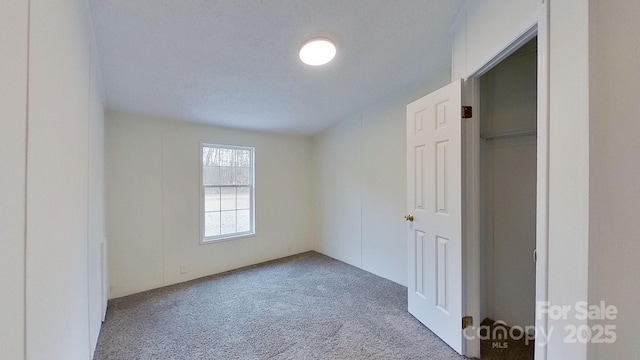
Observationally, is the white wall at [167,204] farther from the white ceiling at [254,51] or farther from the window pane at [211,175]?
the white ceiling at [254,51]

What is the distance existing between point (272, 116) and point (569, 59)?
9.51ft

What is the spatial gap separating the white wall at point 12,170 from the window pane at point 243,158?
319 centimetres

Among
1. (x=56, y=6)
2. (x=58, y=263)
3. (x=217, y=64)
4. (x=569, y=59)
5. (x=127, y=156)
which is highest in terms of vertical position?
(x=217, y=64)

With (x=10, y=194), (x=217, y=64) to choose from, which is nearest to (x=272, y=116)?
(x=217, y=64)

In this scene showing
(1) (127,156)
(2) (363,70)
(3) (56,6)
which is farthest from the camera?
(1) (127,156)

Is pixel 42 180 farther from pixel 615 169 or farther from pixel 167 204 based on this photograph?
pixel 167 204

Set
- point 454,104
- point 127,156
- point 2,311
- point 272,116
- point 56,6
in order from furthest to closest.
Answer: point 272,116 < point 127,156 < point 454,104 < point 56,6 < point 2,311

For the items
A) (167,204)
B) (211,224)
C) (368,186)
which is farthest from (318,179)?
(167,204)

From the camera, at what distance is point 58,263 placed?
3.35 ft

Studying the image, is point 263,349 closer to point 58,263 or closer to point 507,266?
point 58,263

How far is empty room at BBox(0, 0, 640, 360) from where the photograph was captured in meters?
0.98

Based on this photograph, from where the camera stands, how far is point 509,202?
2.22 m

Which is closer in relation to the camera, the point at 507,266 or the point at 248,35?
the point at 248,35

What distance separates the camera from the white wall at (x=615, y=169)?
97 centimetres
